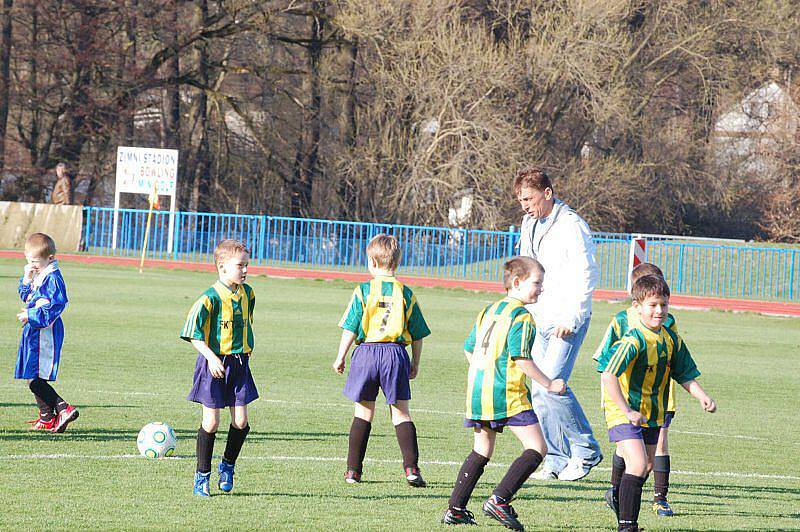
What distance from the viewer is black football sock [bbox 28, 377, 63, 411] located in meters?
8.57

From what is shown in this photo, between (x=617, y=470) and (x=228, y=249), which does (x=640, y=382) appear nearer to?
(x=617, y=470)

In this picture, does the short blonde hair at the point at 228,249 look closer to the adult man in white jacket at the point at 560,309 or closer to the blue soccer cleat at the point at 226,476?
the blue soccer cleat at the point at 226,476

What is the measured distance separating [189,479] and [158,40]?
33074 millimetres

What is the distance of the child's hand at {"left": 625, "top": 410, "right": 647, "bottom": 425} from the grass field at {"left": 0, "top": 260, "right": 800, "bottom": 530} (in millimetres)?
676

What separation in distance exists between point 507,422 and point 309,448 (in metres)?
2.59

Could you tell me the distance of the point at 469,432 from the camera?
9.46m

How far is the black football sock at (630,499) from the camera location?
573 cm

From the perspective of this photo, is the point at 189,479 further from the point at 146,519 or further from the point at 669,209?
the point at 669,209

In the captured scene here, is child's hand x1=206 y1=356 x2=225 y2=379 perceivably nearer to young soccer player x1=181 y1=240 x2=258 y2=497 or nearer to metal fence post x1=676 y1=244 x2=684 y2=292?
young soccer player x1=181 y1=240 x2=258 y2=497

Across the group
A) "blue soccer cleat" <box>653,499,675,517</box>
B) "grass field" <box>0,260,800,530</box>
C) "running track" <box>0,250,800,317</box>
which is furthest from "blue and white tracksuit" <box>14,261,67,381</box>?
"running track" <box>0,250,800,317</box>

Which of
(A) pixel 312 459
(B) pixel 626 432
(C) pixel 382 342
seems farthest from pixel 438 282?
(B) pixel 626 432

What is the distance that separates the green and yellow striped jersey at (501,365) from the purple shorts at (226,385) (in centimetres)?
133

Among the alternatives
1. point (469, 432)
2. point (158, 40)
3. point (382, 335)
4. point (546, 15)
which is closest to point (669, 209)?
point (546, 15)

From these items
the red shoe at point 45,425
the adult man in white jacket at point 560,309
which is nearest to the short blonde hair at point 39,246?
the red shoe at point 45,425
